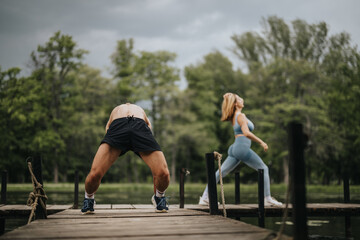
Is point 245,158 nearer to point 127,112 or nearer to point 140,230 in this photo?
point 127,112

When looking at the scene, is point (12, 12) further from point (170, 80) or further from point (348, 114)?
point (348, 114)

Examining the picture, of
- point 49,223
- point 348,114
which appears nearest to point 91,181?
point 49,223

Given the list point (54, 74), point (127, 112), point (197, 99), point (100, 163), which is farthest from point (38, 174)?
point (197, 99)

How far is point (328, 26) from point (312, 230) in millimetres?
27912

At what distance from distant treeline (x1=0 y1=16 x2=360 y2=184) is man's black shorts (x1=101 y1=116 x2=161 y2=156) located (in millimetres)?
27018

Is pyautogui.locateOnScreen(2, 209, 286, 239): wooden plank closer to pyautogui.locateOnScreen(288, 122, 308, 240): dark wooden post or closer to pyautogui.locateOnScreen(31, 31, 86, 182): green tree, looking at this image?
pyautogui.locateOnScreen(288, 122, 308, 240): dark wooden post

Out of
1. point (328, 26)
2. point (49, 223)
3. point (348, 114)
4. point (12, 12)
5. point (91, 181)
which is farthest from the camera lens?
point (12, 12)

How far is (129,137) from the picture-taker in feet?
14.9

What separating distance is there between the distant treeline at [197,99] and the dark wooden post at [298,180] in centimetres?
A: 2810

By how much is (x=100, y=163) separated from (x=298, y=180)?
2.39 meters

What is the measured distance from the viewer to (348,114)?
29.1 m

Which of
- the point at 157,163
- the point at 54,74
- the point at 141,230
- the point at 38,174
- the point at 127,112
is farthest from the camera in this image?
the point at 54,74

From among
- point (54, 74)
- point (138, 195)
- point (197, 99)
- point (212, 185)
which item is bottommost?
point (138, 195)

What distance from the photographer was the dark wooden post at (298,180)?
8.79ft
